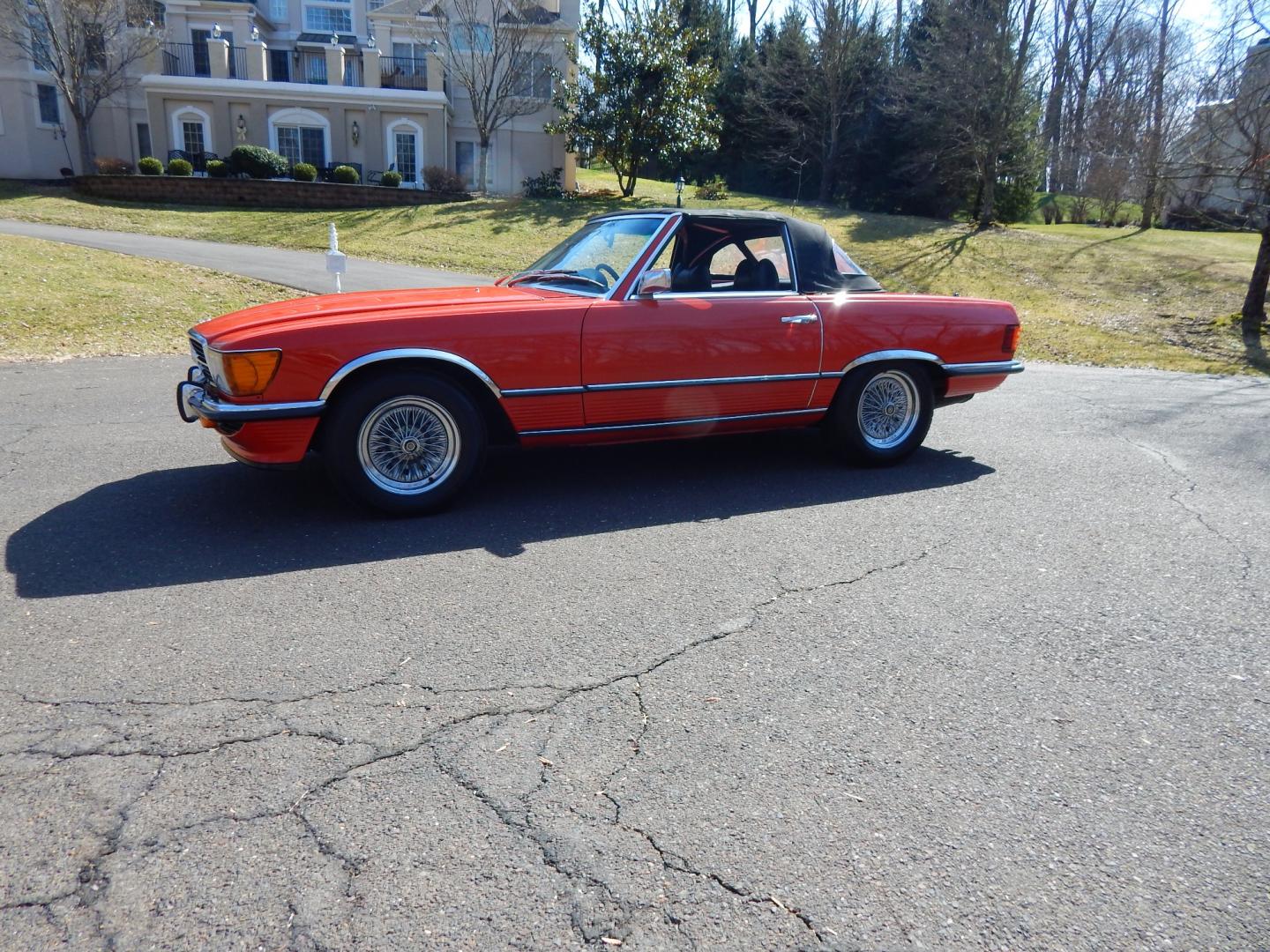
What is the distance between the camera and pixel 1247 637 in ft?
12.6

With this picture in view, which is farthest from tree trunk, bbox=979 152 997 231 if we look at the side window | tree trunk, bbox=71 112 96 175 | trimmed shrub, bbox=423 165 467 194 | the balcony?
tree trunk, bbox=71 112 96 175

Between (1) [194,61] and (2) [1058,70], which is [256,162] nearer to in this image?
(1) [194,61]

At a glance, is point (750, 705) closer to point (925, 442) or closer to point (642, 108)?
point (925, 442)

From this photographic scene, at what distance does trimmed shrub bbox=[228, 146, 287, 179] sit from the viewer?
1091 inches

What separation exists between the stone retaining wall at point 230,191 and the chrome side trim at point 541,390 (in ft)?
82.0

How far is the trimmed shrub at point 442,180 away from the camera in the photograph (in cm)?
2878

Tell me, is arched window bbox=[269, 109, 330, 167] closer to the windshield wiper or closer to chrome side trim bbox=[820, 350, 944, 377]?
the windshield wiper

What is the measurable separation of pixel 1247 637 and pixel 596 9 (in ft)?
99.4

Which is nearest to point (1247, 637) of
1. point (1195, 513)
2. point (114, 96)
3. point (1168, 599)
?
point (1168, 599)

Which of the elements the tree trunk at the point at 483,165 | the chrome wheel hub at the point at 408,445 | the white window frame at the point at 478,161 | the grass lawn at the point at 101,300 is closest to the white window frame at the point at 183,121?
the white window frame at the point at 478,161

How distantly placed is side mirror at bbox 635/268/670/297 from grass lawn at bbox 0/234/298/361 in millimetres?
7481

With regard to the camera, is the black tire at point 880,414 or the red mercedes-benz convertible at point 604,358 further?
the black tire at point 880,414

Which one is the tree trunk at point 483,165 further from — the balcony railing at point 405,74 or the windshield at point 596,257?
the windshield at point 596,257

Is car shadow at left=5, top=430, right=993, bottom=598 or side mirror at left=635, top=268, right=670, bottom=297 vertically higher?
side mirror at left=635, top=268, right=670, bottom=297
